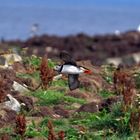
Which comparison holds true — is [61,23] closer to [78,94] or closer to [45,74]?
[78,94]

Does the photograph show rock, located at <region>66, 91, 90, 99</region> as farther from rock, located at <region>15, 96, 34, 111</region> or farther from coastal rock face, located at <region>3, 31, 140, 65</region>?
coastal rock face, located at <region>3, 31, 140, 65</region>

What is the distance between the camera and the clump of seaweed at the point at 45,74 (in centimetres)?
1353

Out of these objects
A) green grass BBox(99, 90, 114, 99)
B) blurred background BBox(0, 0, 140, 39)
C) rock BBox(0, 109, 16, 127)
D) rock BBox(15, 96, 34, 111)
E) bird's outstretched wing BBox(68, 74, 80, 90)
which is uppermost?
bird's outstretched wing BBox(68, 74, 80, 90)

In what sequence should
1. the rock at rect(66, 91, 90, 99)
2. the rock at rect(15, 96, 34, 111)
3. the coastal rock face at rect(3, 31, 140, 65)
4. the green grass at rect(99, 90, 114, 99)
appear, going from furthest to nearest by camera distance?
the coastal rock face at rect(3, 31, 140, 65) → the green grass at rect(99, 90, 114, 99) → the rock at rect(66, 91, 90, 99) → the rock at rect(15, 96, 34, 111)

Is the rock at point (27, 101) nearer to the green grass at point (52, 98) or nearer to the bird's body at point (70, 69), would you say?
the green grass at point (52, 98)

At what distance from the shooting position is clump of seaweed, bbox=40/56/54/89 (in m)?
13.5

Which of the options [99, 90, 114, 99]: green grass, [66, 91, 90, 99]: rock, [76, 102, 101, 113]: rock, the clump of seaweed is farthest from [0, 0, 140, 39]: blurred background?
[76, 102, 101, 113]: rock

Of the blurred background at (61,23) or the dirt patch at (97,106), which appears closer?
the dirt patch at (97,106)

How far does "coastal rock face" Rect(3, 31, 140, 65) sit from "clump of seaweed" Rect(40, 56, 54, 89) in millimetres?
23066

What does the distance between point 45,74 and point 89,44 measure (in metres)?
28.5

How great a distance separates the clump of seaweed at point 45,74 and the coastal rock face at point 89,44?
23066 millimetres

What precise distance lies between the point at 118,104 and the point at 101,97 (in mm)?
2123

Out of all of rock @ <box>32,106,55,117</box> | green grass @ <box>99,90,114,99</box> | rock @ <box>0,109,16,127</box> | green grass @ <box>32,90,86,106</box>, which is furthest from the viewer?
green grass @ <box>99,90,114,99</box>

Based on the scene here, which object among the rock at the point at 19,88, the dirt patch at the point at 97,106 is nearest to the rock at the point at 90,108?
the dirt patch at the point at 97,106
